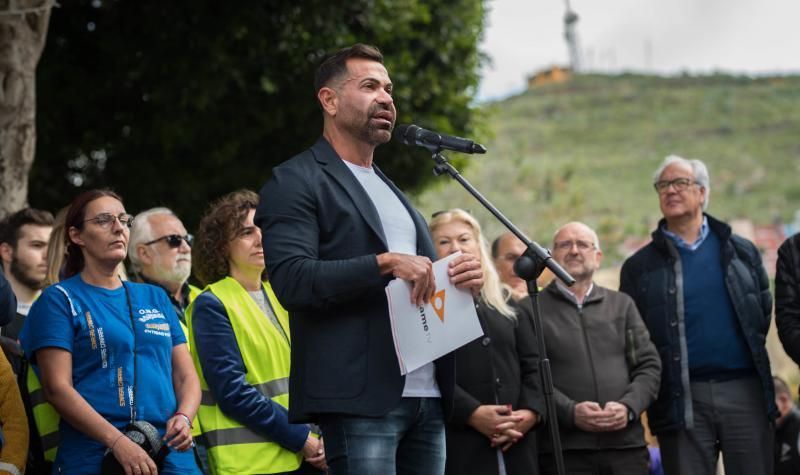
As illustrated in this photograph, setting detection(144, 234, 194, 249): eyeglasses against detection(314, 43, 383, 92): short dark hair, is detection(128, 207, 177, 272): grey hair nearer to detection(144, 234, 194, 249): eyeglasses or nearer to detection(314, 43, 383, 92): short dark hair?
detection(144, 234, 194, 249): eyeglasses

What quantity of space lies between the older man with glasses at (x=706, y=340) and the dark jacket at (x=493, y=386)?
1.03m

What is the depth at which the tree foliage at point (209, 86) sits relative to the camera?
12.0m

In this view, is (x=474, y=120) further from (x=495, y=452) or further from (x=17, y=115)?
(x=495, y=452)

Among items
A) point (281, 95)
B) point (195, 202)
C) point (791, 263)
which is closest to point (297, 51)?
point (281, 95)

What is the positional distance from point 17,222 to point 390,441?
3166 millimetres

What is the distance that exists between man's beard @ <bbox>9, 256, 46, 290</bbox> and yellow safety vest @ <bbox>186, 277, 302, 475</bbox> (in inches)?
37.2

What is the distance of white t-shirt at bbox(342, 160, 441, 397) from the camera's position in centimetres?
379

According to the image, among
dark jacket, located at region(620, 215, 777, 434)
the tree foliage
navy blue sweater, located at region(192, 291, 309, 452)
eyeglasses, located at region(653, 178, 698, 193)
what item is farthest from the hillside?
navy blue sweater, located at region(192, 291, 309, 452)

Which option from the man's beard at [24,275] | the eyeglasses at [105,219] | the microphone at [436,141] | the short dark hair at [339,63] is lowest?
the man's beard at [24,275]

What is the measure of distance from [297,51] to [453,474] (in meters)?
7.76

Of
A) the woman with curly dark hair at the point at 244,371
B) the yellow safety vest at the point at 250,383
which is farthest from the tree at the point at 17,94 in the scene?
the yellow safety vest at the point at 250,383

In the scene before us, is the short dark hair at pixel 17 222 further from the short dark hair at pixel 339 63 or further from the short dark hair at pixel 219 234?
the short dark hair at pixel 339 63

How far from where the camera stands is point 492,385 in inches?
229

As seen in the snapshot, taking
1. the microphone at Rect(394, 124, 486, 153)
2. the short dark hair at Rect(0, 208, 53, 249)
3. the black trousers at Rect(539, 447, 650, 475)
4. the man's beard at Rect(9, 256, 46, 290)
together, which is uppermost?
the microphone at Rect(394, 124, 486, 153)
